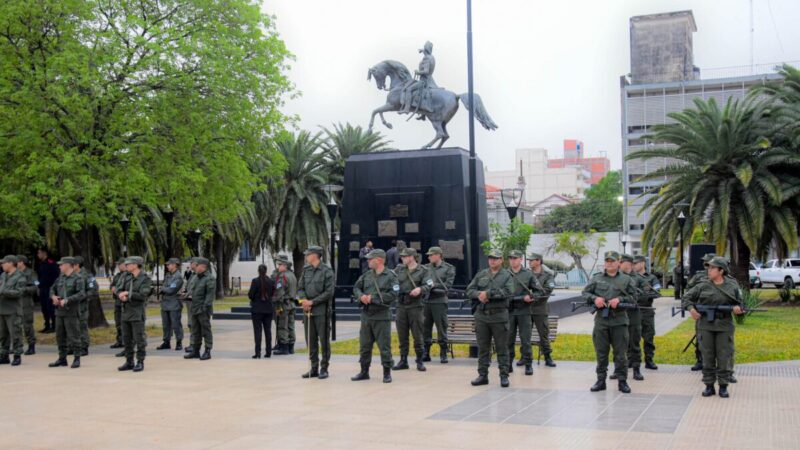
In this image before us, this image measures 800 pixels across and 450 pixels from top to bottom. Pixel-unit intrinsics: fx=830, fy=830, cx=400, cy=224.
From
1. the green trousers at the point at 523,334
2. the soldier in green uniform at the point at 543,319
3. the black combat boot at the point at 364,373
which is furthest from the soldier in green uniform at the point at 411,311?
the soldier in green uniform at the point at 543,319

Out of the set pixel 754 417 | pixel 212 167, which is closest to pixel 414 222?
pixel 212 167

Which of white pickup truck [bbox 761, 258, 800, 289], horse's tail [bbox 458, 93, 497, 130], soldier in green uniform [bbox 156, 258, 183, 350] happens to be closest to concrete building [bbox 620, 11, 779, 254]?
white pickup truck [bbox 761, 258, 800, 289]

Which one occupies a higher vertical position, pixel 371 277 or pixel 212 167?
pixel 212 167

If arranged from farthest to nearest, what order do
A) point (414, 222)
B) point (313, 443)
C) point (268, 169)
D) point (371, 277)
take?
1. point (414, 222)
2. point (268, 169)
3. point (371, 277)
4. point (313, 443)

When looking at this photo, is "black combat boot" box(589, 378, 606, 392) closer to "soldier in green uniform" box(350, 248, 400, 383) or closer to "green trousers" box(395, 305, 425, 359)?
"soldier in green uniform" box(350, 248, 400, 383)

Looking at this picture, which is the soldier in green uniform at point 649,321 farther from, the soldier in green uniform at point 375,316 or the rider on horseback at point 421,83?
the rider on horseback at point 421,83

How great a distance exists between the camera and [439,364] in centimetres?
1429

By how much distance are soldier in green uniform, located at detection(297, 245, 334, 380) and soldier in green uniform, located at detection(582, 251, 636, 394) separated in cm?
388

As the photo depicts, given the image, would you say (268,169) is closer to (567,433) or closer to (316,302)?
(316,302)

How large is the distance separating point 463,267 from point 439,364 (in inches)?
374

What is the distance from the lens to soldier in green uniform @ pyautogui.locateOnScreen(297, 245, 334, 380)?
41.5 ft

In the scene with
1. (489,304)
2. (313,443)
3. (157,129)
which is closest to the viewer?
(313,443)

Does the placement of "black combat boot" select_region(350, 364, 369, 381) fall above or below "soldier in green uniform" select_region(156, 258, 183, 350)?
below

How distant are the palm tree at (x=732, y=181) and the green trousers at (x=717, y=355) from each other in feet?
58.9
